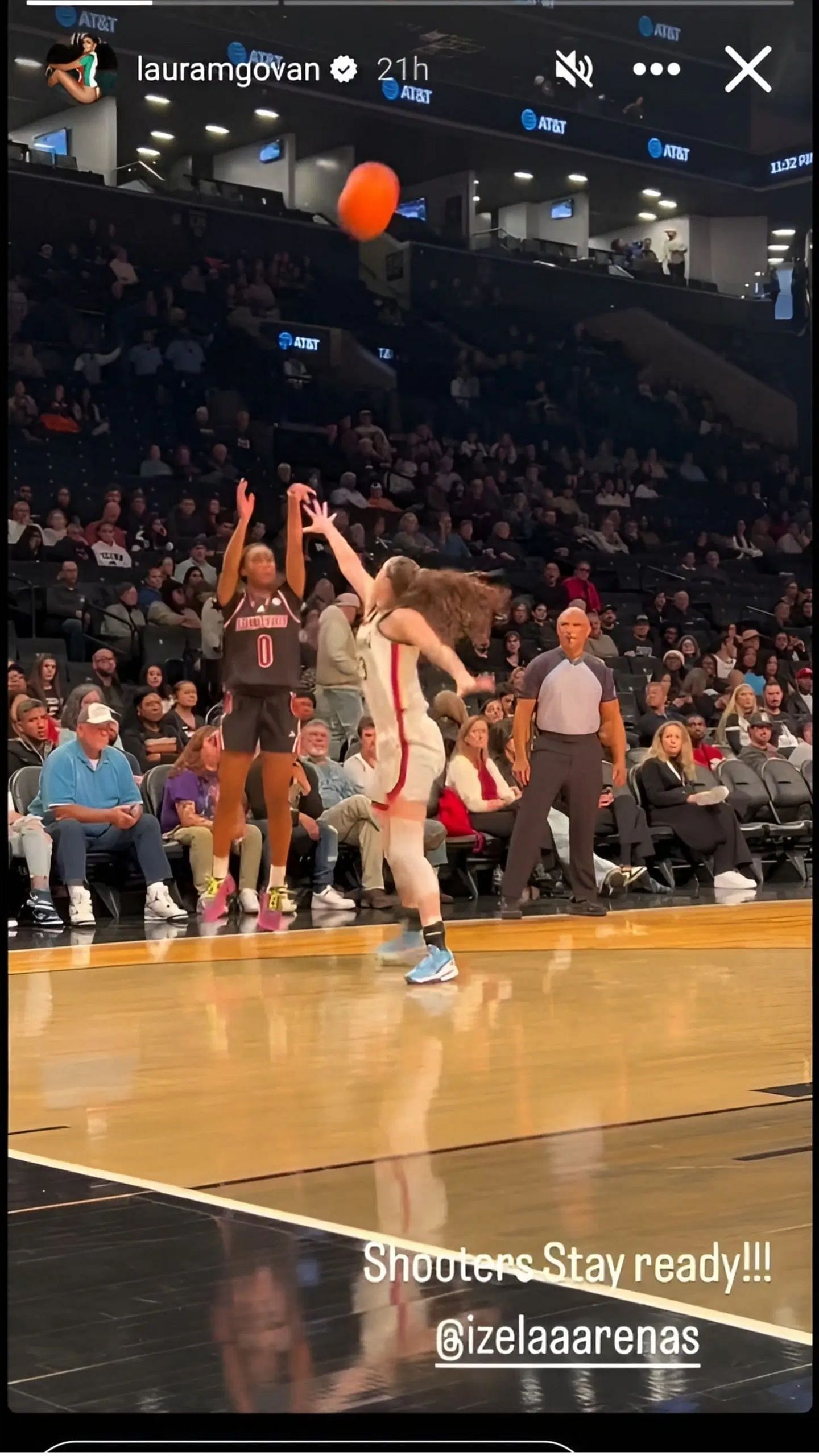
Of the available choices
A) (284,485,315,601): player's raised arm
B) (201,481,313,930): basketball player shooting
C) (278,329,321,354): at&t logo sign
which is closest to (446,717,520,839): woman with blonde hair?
(201,481,313,930): basketball player shooting

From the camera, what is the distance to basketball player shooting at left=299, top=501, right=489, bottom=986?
6.06m

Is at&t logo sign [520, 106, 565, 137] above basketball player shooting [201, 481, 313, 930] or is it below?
above

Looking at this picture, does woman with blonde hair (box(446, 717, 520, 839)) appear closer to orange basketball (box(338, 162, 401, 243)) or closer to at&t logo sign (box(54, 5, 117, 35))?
orange basketball (box(338, 162, 401, 243))

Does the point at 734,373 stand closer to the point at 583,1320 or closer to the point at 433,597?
the point at 433,597

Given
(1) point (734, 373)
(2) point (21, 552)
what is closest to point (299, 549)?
(2) point (21, 552)

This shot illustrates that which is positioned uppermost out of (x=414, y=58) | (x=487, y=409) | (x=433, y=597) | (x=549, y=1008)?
(x=487, y=409)

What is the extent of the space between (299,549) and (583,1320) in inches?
201

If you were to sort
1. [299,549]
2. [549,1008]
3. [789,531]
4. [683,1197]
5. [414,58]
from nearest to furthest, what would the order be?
1. [683,1197]
2. [414,58]
3. [549,1008]
4. [299,549]
5. [789,531]

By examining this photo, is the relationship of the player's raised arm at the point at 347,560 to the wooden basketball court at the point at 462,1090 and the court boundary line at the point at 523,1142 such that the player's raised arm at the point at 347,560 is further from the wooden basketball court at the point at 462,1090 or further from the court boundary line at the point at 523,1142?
the court boundary line at the point at 523,1142

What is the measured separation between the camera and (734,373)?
25.3 m

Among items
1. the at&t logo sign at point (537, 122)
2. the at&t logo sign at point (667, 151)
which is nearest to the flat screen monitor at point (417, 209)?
the at&t logo sign at point (537, 122)

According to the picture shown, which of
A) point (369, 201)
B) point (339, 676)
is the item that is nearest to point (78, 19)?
point (369, 201)

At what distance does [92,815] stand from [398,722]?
2.67 m

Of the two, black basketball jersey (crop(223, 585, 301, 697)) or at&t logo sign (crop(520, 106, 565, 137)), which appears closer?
black basketball jersey (crop(223, 585, 301, 697))
